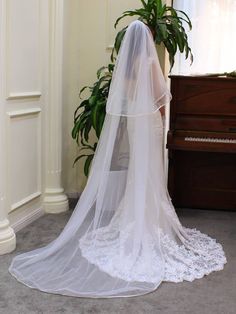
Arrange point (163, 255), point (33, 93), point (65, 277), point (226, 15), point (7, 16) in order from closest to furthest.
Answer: point (65, 277), point (163, 255), point (7, 16), point (33, 93), point (226, 15)

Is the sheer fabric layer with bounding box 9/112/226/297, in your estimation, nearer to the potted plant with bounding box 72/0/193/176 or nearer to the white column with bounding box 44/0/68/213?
the potted plant with bounding box 72/0/193/176

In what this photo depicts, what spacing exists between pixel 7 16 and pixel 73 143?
1552 mm

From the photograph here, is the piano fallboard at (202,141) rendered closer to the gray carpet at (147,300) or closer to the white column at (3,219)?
the gray carpet at (147,300)

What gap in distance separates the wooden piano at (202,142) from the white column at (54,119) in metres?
0.95

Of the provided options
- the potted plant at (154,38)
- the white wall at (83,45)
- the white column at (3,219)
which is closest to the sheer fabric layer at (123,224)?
the white column at (3,219)

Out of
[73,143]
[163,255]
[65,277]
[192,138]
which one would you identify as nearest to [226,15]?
[192,138]

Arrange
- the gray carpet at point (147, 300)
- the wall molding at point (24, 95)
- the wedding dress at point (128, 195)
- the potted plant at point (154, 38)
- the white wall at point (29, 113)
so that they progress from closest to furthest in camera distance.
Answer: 1. the gray carpet at point (147, 300)
2. the wedding dress at point (128, 195)
3. the white wall at point (29, 113)
4. the wall molding at point (24, 95)
5. the potted plant at point (154, 38)

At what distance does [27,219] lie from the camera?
3762mm

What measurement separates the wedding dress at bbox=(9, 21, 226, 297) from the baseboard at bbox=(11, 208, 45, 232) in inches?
22.0

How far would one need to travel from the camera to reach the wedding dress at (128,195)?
288cm

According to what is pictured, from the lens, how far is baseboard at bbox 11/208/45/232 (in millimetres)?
3582

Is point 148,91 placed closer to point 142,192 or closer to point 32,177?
point 142,192

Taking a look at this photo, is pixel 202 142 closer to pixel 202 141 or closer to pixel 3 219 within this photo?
pixel 202 141

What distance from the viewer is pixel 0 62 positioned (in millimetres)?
3000
